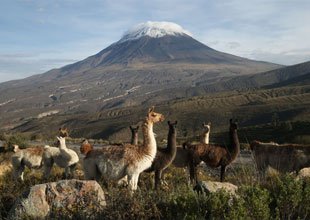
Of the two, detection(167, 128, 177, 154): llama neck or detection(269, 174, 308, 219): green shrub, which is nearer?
detection(269, 174, 308, 219): green shrub

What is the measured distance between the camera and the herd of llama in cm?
913

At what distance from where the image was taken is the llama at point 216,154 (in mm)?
11656

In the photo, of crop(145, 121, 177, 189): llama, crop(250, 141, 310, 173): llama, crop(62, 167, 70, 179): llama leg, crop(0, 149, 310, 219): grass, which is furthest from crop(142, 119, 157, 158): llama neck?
crop(250, 141, 310, 173): llama

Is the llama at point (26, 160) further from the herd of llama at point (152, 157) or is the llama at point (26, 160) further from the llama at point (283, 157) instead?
the llama at point (283, 157)

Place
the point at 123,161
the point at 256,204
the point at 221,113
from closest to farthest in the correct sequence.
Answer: the point at 256,204
the point at 123,161
the point at 221,113

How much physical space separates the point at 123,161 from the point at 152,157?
63 centimetres

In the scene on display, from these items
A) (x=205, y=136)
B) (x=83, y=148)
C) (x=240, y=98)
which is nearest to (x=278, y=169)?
(x=205, y=136)

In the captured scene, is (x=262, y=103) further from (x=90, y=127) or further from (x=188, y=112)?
(x=90, y=127)

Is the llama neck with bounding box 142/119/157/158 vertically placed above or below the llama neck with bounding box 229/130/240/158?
above

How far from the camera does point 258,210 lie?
5.08 meters

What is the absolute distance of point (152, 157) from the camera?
9266 mm

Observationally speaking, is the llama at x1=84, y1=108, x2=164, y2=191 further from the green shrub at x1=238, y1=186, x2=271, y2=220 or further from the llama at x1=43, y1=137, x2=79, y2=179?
the green shrub at x1=238, y1=186, x2=271, y2=220

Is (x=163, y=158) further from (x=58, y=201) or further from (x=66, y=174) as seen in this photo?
(x=58, y=201)

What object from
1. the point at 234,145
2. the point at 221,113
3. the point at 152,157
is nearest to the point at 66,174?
the point at 152,157
